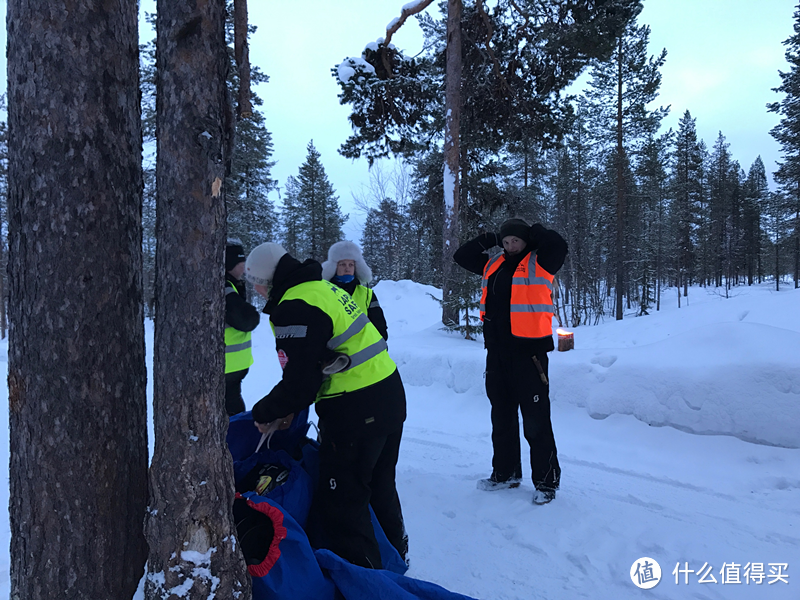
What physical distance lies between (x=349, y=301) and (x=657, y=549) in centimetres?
255

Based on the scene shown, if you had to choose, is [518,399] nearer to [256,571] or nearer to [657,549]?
[657,549]

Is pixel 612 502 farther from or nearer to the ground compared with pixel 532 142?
nearer to the ground

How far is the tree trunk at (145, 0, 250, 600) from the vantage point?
5.33ft

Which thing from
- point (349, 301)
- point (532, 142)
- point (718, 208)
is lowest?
point (349, 301)

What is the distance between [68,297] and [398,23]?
8.99 meters

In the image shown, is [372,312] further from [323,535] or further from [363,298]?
[323,535]

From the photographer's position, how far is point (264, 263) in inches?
97.7

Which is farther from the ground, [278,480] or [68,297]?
[68,297]

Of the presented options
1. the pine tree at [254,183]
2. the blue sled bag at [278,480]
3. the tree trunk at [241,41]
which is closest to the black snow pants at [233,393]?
the blue sled bag at [278,480]

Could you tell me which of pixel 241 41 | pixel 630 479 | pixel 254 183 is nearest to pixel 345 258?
pixel 241 41

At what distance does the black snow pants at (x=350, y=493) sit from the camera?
7.73 feet

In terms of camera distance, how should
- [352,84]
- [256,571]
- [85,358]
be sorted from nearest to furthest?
[85,358], [256,571], [352,84]

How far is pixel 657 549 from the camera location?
2.86 meters

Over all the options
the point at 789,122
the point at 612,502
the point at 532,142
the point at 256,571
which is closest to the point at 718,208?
the point at 789,122
